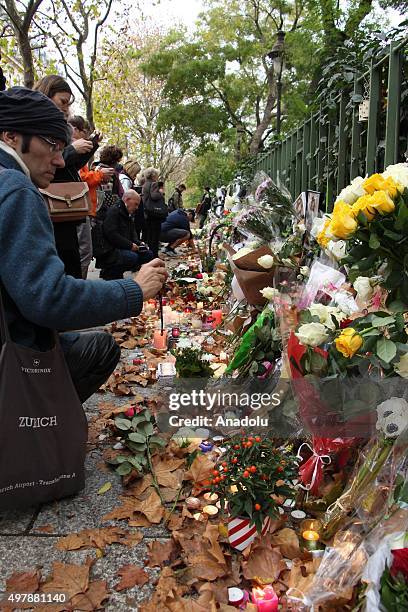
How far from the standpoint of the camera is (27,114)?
2.34m

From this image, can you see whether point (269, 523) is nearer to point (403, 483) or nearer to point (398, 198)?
point (403, 483)

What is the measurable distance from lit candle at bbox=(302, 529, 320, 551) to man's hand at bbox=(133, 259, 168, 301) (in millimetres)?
1164

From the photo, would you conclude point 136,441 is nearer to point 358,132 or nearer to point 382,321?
point 382,321

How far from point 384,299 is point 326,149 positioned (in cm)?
376

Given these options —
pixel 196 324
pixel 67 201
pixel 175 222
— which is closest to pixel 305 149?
pixel 196 324

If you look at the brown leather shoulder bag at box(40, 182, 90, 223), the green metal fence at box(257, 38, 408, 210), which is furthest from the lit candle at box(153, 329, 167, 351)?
the green metal fence at box(257, 38, 408, 210)

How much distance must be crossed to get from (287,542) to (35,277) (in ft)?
4.68

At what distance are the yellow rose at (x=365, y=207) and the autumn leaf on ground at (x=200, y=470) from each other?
4.83 ft

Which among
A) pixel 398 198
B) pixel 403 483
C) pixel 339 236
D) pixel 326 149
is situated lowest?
pixel 403 483

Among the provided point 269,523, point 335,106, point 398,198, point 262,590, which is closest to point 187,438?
point 269,523

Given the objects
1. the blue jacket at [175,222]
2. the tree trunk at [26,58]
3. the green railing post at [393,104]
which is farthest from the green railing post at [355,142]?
the blue jacket at [175,222]

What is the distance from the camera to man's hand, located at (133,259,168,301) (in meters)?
2.42

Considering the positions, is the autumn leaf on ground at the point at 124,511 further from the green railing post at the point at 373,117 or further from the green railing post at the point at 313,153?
the green railing post at the point at 313,153

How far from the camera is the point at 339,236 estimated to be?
187 centimetres
